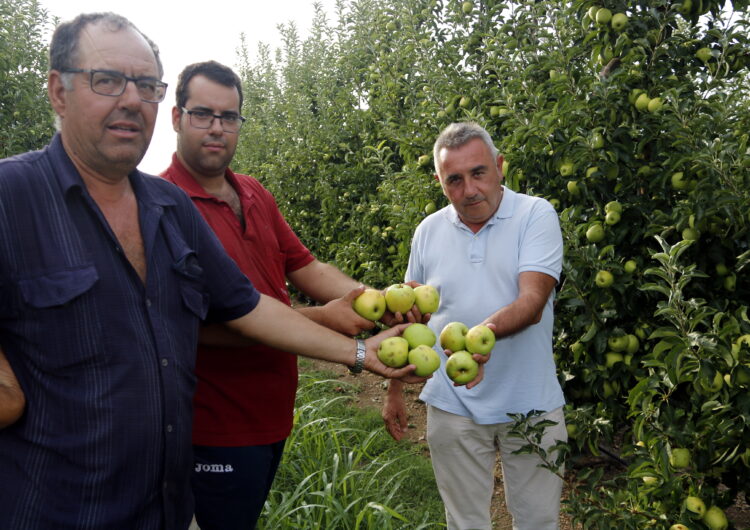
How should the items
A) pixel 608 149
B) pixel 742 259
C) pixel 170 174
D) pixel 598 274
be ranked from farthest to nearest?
pixel 608 149
pixel 598 274
pixel 742 259
pixel 170 174

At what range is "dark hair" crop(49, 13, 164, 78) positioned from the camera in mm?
1594

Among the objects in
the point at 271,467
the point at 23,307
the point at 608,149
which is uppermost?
the point at 608,149

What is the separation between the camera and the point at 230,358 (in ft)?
7.97

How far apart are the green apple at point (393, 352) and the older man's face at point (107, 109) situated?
111cm

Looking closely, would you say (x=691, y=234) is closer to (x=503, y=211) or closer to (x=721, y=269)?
(x=721, y=269)

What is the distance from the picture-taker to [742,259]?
107 inches

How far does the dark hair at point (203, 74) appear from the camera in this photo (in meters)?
2.52

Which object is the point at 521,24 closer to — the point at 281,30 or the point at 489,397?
the point at 489,397

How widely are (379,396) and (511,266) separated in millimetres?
3624

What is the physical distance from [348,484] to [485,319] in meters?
1.67

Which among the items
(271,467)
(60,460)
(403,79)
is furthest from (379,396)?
(60,460)

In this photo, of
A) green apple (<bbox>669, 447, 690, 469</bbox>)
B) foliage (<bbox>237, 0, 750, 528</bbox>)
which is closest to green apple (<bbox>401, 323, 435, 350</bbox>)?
foliage (<bbox>237, 0, 750, 528</bbox>)

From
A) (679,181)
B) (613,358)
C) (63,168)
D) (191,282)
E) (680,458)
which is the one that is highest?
(679,181)

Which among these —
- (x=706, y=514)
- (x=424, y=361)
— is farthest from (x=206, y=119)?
(x=706, y=514)
